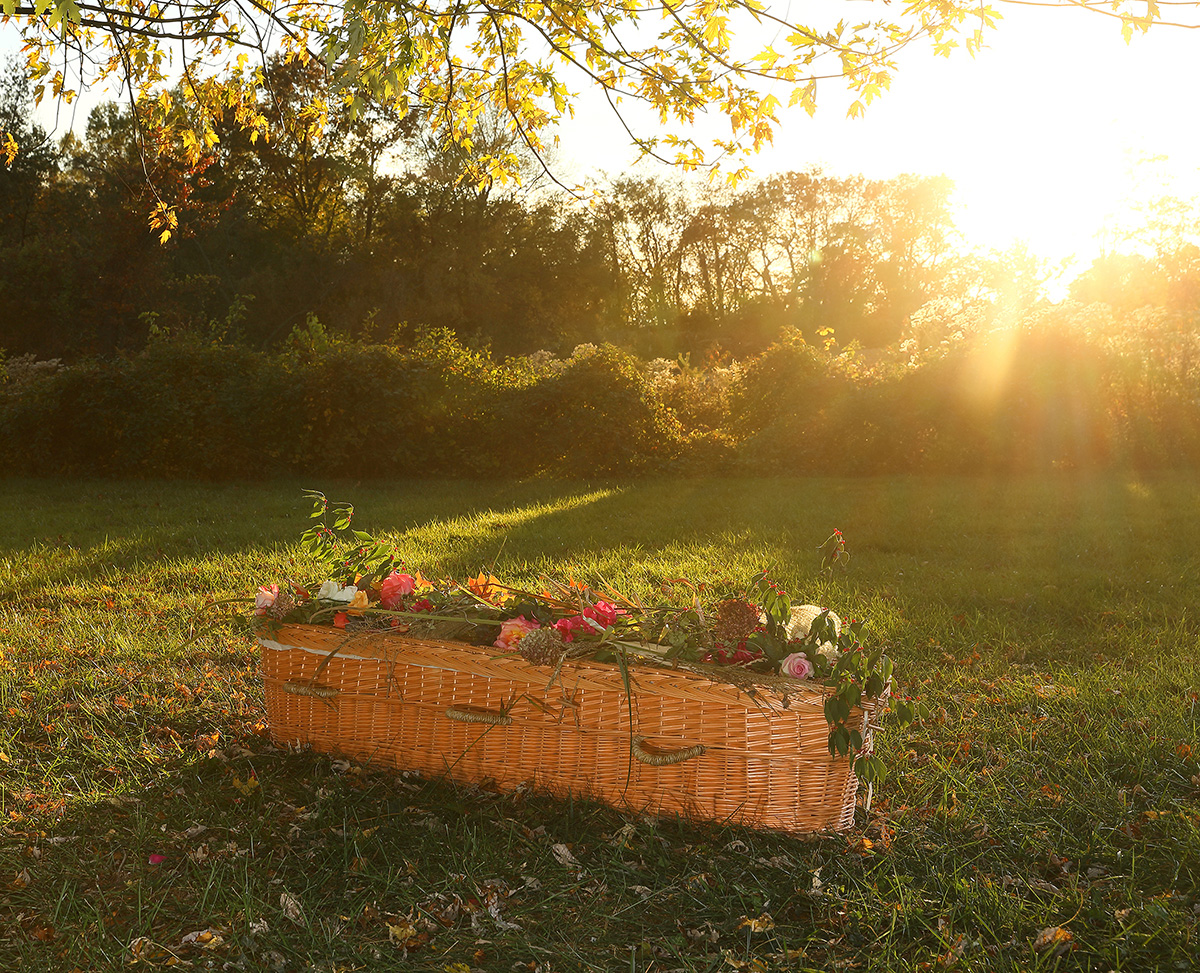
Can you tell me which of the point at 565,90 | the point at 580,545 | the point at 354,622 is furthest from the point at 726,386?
the point at 354,622

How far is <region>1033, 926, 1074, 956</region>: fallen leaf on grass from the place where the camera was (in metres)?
2.07

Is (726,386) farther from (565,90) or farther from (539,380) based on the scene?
(565,90)

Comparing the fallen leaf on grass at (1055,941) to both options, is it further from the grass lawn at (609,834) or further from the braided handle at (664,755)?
the braided handle at (664,755)

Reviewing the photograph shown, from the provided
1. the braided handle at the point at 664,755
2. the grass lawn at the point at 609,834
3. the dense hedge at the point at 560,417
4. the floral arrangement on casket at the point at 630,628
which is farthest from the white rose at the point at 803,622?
the dense hedge at the point at 560,417

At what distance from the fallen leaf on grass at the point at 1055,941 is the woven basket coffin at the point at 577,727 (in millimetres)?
640

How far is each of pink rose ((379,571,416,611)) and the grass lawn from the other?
1.93 ft

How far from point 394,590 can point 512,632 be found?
0.57 m

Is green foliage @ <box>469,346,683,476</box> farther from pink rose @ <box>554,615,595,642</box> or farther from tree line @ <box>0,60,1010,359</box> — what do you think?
pink rose @ <box>554,615,595,642</box>

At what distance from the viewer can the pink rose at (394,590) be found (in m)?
3.13

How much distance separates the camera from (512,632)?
2.81 metres

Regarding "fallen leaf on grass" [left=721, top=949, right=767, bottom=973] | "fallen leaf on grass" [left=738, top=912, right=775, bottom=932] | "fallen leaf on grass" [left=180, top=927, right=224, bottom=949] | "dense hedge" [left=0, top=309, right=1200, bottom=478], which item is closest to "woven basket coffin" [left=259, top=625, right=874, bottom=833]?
"fallen leaf on grass" [left=738, top=912, right=775, bottom=932]

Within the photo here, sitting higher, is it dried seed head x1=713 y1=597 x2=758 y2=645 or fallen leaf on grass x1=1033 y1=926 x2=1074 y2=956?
dried seed head x1=713 y1=597 x2=758 y2=645

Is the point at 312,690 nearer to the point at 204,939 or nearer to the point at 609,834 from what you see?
→ the point at 204,939

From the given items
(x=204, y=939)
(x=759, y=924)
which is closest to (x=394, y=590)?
Answer: (x=204, y=939)
